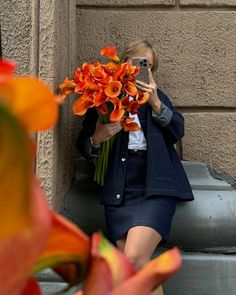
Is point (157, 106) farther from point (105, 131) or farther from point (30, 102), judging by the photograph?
point (30, 102)

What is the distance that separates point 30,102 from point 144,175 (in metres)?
2.72

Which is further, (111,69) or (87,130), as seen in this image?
(87,130)

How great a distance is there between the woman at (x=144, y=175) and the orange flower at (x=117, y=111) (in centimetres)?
15

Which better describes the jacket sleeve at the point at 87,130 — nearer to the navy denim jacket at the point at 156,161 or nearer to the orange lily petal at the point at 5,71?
the navy denim jacket at the point at 156,161

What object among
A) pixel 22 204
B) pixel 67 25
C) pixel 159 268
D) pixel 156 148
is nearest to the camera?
pixel 22 204

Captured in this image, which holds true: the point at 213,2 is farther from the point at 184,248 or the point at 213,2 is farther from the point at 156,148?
the point at 184,248

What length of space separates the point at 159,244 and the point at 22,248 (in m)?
2.81

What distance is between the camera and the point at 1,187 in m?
0.31

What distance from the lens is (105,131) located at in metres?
2.92

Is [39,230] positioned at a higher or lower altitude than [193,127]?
higher

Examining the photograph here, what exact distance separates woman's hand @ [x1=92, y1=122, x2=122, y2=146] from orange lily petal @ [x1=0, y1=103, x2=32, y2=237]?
2.58 metres

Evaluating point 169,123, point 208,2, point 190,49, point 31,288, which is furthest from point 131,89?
point 31,288

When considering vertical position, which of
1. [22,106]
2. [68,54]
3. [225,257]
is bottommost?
[225,257]

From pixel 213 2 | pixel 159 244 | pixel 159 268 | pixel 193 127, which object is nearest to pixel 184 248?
pixel 159 244
